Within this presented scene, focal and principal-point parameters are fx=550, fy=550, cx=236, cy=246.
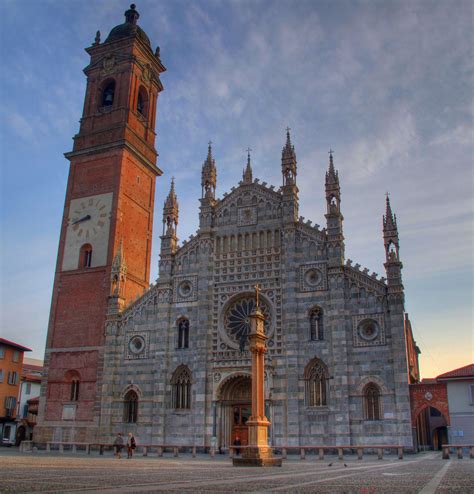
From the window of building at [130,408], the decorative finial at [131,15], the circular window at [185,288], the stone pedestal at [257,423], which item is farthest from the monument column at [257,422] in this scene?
the decorative finial at [131,15]

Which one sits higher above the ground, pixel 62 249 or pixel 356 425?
pixel 62 249

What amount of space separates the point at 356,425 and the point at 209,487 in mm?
22655

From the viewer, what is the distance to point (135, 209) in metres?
45.9

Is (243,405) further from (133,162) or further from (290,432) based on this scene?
(133,162)

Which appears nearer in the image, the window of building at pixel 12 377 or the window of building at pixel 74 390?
the window of building at pixel 74 390

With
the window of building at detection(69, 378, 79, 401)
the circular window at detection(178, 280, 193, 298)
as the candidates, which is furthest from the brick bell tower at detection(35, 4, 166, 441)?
the circular window at detection(178, 280, 193, 298)

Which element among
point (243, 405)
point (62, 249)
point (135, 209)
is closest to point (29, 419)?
point (62, 249)

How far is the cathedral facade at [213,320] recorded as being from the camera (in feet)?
108

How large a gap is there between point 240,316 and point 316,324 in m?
5.36

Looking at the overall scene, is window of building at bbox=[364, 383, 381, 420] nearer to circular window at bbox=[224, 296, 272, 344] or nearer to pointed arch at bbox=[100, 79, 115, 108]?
circular window at bbox=[224, 296, 272, 344]

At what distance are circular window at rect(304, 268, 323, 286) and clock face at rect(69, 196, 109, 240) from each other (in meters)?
17.1

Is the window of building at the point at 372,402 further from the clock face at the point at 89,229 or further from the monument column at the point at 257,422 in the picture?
the clock face at the point at 89,229

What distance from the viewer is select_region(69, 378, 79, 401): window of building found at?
131ft

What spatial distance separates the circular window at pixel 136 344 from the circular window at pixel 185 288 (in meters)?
4.26
